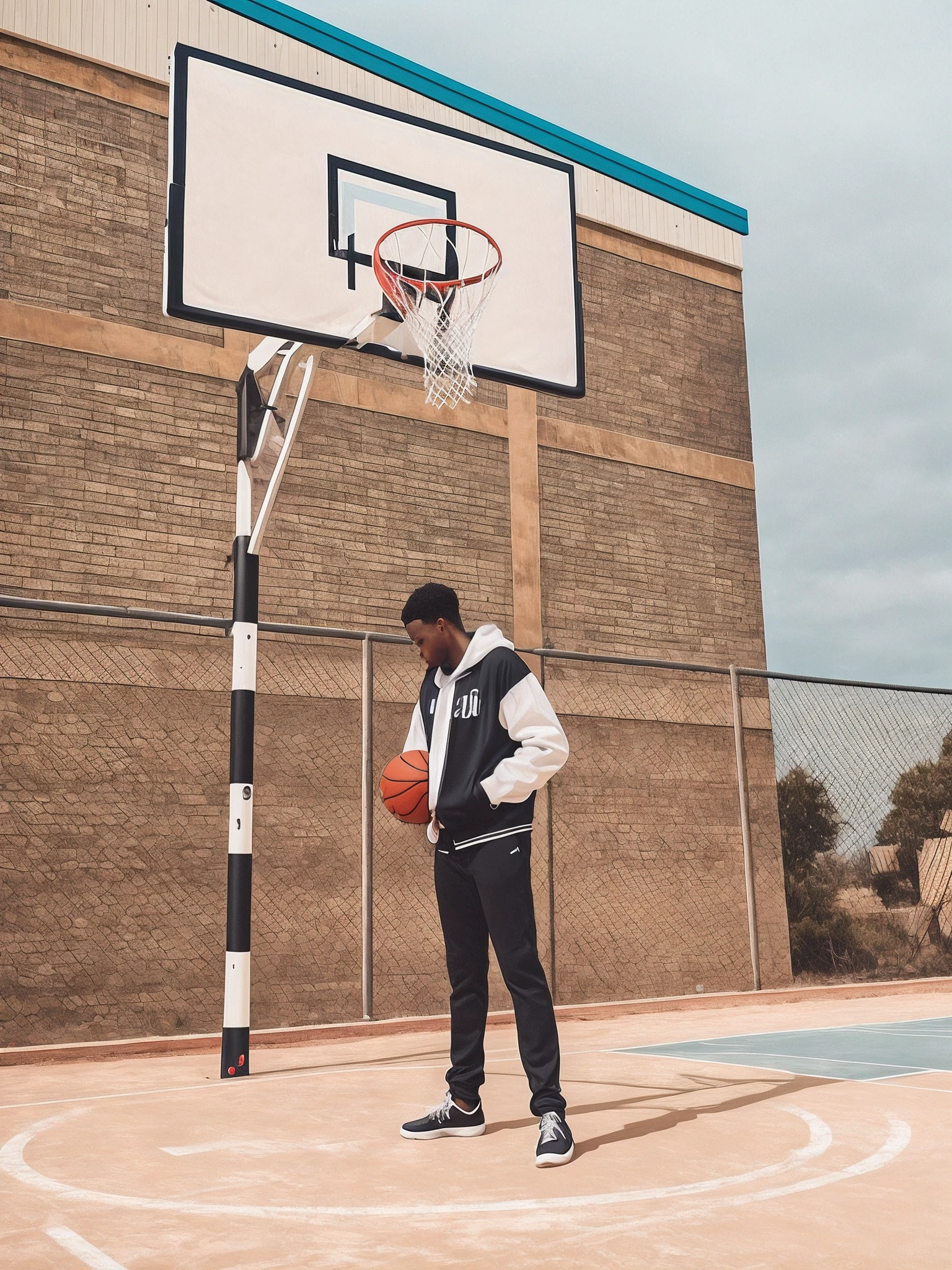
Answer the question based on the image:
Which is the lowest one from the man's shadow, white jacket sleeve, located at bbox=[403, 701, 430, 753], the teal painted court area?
the teal painted court area

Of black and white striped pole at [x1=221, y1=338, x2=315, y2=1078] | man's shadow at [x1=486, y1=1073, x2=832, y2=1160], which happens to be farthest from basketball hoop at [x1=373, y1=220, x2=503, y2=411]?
man's shadow at [x1=486, y1=1073, x2=832, y2=1160]

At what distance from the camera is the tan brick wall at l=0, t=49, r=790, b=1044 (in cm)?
1020

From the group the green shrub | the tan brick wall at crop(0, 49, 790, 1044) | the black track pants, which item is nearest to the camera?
the black track pants

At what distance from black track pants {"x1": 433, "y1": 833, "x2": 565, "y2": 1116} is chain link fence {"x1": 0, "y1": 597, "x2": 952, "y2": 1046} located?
197 inches

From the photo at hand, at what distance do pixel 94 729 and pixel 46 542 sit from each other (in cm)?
170

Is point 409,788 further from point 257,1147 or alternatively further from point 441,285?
point 441,285

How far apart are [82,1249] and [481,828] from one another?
1851 millimetres

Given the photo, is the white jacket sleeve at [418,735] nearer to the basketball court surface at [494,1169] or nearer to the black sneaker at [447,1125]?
the black sneaker at [447,1125]

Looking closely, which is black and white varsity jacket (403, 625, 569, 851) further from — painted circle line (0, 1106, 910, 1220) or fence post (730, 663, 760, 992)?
fence post (730, 663, 760, 992)

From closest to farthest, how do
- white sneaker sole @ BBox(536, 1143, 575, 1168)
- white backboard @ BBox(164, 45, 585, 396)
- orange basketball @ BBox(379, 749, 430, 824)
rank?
1. white sneaker sole @ BBox(536, 1143, 575, 1168)
2. orange basketball @ BBox(379, 749, 430, 824)
3. white backboard @ BBox(164, 45, 585, 396)

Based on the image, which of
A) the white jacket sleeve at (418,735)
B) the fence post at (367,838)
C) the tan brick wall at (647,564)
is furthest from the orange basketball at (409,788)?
the tan brick wall at (647,564)

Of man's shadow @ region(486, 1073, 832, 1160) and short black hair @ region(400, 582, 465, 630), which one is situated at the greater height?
short black hair @ region(400, 582, 465, 630)

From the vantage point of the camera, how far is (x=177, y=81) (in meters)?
7.16

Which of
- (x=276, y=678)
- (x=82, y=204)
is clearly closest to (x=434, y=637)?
(x=276, y=678)
